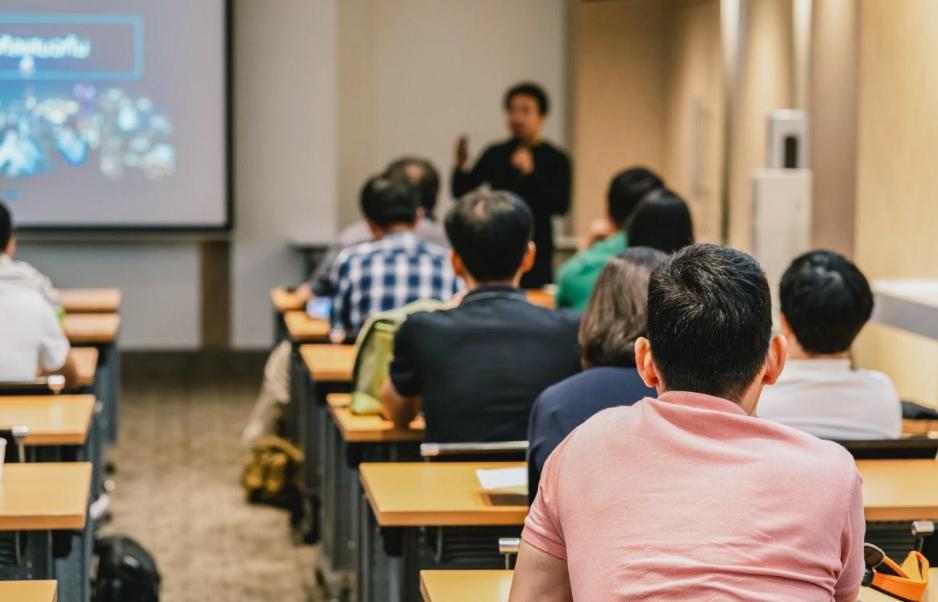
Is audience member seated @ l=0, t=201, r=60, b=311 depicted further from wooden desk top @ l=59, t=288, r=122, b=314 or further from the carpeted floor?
wooden desk top @ l=59, t=288, r=122, b=314

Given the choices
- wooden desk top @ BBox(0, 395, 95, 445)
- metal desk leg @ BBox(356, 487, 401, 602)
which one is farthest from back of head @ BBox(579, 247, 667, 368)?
wooden desk top @ BBox(0, 395, 95, 445)

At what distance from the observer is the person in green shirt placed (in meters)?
5.58

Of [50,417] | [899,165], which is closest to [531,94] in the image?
[899,165]

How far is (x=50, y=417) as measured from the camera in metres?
3.92

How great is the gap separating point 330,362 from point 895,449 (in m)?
2.05

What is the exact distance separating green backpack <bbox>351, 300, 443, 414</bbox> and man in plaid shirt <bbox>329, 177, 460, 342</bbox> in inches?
46.1

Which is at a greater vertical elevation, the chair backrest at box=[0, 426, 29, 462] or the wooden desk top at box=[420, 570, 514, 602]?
the chair backrest at box=[0, 426, 29, 462]

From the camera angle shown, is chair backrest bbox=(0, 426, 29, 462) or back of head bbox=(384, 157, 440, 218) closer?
chair backrest bbox=(0, 426, 29, 462)

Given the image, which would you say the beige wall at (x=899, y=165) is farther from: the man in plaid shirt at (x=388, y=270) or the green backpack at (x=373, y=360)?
the green backpack at (x=373, y=360)

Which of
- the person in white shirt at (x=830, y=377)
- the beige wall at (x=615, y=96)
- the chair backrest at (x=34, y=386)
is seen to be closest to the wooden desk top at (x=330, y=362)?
the chair backrest at (x=34, y=386)

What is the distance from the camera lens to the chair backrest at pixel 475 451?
328cm

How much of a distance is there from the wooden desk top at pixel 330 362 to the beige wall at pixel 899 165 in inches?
87.4

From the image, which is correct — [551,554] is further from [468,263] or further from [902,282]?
[902,282]

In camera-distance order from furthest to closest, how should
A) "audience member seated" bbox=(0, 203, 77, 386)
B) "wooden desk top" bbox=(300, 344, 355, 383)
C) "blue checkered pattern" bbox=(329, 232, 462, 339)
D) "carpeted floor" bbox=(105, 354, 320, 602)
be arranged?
"blue checkered pattern" bbox=(329, 232, 462, 339)
"carpeted floor" bbox=(105, 354, 320, 602)
"wooden desk top" bbox=(300, 344, 355, 383)
"audience member seated" bbox=(0, 203, 77, 386)
